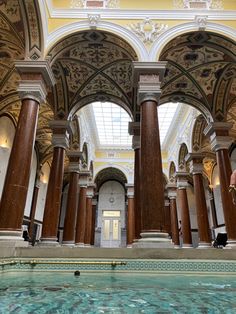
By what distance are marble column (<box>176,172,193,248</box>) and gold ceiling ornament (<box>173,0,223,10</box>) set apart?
8.44 metres

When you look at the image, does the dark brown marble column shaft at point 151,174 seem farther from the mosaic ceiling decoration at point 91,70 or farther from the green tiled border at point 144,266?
the mosaic ceiling decoration at point 91,70

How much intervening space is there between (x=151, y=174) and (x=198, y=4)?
5.32 metres

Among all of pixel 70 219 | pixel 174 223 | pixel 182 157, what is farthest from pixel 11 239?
pixel 174 223

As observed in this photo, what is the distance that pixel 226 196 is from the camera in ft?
26.0

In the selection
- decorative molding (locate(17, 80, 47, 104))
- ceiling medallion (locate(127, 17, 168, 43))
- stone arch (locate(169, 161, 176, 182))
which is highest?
ceiling medallion (locate(127, 17, 168, 43))

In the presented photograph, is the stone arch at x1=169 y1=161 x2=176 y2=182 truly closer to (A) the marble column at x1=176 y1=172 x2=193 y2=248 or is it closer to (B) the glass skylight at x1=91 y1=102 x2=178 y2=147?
(B) the glass skylight at x1=91 y1=102 x2=178 y2=147

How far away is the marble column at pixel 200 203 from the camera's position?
32.3 ft

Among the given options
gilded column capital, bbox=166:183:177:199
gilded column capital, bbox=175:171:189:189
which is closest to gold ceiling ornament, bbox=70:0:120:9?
gilded column capital, bbox=175:171:189:189

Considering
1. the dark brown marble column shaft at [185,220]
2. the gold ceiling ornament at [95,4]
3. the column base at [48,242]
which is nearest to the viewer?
the gold ceiling ornament at [95,4]

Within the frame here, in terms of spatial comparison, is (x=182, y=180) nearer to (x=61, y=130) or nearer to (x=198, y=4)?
(x=61, y=130)

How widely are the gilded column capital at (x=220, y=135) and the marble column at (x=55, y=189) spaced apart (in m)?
5.13

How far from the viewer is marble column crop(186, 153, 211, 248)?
984 centimetres

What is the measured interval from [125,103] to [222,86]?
11.5 ft

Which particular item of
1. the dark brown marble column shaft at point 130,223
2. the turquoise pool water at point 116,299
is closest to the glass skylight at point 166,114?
the dark brown marble column shaft at point 130,223
